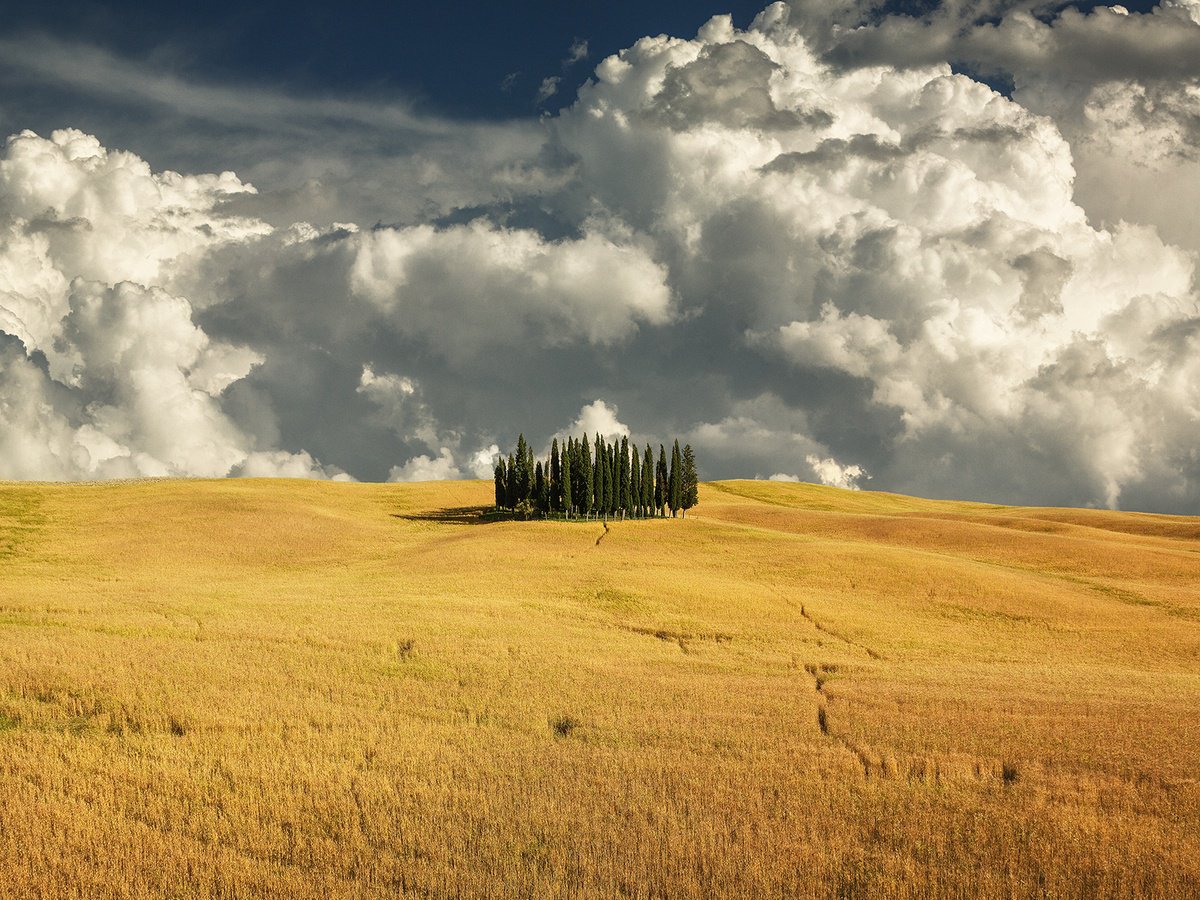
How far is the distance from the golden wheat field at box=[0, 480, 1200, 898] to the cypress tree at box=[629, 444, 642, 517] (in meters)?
60.9

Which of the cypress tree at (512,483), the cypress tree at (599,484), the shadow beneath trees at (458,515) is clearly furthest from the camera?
Result: the cypress tree at (512,483)

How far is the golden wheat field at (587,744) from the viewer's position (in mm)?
12219

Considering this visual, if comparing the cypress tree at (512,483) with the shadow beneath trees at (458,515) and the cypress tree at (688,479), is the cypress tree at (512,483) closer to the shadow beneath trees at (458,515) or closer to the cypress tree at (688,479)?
the shadow beneath trees at (458,515)

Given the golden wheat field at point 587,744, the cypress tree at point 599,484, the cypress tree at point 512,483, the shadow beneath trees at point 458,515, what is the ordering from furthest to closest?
1. the cypress tree at point 512,483
2. the cypress tree at point 599,484
3. the shadow beneath trees at point 458,515
4. the golden wheat field at point 587,744

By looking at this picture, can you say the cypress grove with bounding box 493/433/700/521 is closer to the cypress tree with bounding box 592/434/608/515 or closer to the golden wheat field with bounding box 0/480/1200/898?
the cypress tree with bounding box 592/434/608/515

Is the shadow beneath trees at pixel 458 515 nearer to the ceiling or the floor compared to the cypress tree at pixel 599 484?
nearer to the floor

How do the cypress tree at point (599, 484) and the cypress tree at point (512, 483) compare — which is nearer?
the cypress tree at point (599, 484)

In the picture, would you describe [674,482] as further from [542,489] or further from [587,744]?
[587,744]

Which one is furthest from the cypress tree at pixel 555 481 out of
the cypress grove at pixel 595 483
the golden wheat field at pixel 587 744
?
the golden wheat field at pixel 587 744

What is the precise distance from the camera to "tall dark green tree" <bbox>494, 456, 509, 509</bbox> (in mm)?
115319

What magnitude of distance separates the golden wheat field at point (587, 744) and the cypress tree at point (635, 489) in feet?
200

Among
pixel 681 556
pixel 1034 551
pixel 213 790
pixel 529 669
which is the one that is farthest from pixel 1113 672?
pixel 1034 551

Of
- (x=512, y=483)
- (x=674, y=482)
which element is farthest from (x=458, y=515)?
(x=674, y=482)

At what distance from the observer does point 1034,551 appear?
74188 millimetres
